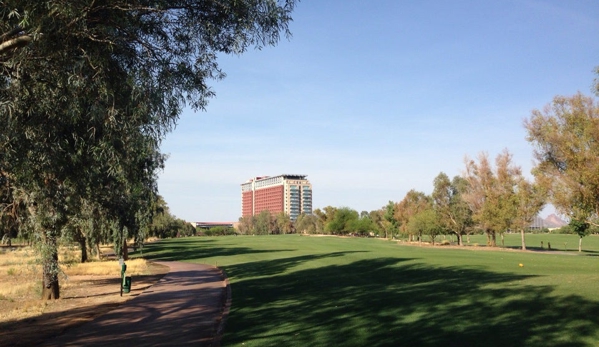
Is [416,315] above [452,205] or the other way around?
the other way around

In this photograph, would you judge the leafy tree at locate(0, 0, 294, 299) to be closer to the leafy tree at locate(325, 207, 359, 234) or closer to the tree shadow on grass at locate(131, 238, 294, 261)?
the tree shadow on grass at locate(131, 238, 294, 261)

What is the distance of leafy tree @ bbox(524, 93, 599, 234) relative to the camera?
76.0ft

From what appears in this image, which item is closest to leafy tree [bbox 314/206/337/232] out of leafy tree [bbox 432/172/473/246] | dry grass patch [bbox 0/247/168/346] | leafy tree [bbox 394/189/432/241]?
leafy tree [bbox 394/189/432/241]

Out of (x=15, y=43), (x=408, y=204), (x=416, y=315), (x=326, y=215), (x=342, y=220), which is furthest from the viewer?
(x=326, y=215)

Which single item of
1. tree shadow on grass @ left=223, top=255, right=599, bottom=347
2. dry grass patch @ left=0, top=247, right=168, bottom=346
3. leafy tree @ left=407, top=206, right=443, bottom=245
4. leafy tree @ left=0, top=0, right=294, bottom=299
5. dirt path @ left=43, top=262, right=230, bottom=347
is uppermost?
leafy tree @ left=0, top=0, right=294, bottom=299

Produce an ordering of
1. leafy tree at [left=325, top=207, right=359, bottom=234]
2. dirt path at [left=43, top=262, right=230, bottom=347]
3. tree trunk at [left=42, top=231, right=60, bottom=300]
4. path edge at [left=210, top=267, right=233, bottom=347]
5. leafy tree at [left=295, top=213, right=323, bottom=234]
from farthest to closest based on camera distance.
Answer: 1. leafy tree at [left=295, top=213, right=323, bottom=234]
2. leafy tree at [left=325, top=207, right=359, bottom=234]
3. tree trunk at [left=42, top=231, right=60, bottom=300]
4. dirt path at [left=43, top=262, right=230, bottom=347]
5. path edge at [left=210, top=267, right=233, bottom=347]

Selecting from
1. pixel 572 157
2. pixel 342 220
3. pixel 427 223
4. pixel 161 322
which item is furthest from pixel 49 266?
pixel 342 220

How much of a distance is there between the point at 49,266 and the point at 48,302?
249 centimetres

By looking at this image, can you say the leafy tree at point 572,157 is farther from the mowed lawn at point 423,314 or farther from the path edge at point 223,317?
the path edge at point 223,317

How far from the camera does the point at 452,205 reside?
81938mm

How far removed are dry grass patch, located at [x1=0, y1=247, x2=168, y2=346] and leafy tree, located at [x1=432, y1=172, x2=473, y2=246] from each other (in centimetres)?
5476

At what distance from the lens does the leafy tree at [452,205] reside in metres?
78.6

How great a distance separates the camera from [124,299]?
22.5 metres

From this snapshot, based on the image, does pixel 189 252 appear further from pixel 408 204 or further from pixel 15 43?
pixel 15 43
